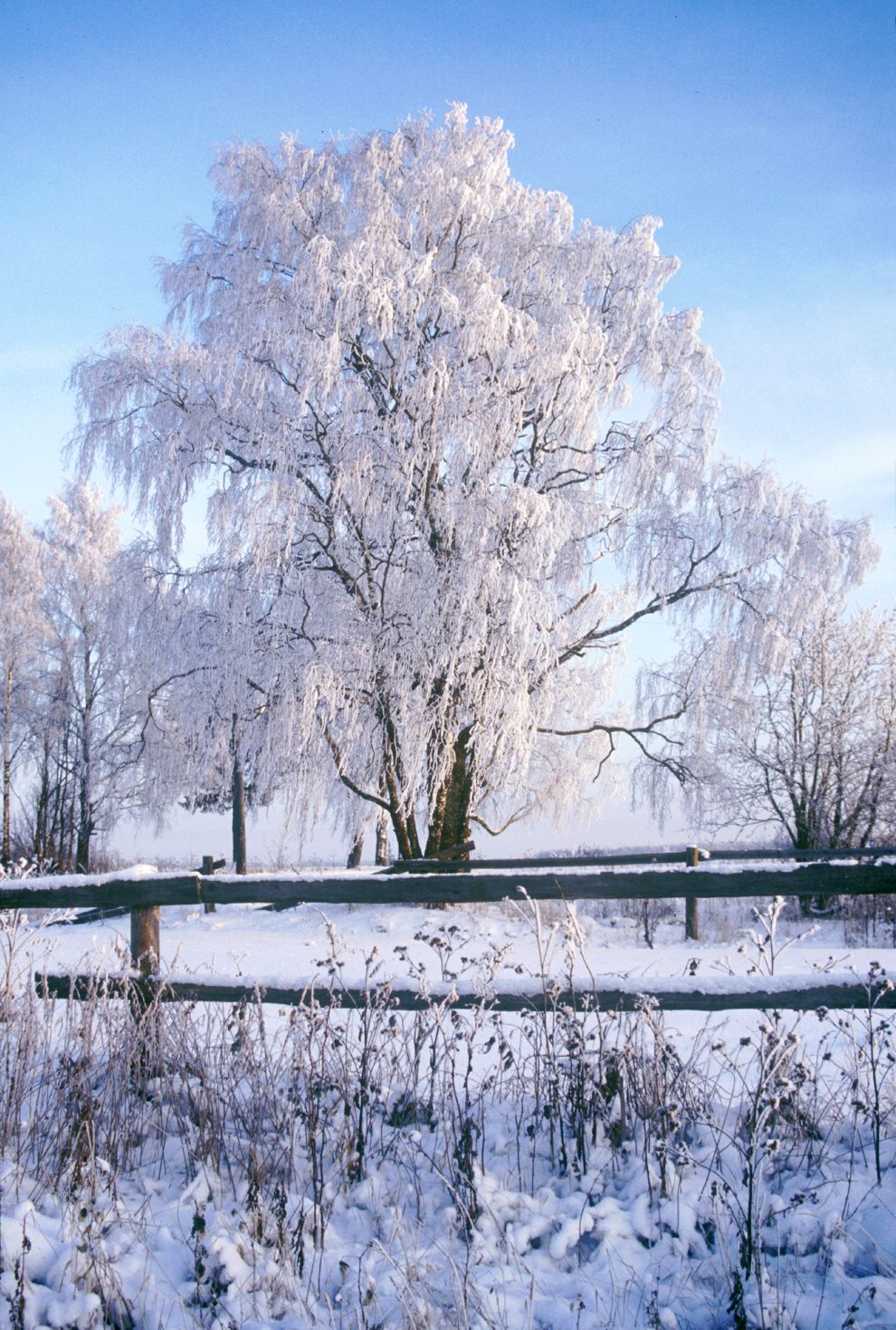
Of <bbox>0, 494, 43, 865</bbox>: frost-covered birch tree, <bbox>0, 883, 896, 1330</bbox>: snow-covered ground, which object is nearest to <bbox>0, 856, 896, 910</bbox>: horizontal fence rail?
<bbox>0, 883, 896, 1330</bbox>: snow-covered ground

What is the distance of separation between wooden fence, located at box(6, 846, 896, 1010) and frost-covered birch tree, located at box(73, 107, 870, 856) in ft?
21.0

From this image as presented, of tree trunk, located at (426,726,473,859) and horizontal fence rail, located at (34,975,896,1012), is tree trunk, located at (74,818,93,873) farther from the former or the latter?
horizontal fence rail, located at (34,975,896,1012)

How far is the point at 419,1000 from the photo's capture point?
4.20m

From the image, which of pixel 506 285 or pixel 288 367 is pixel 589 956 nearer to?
pixel 288 367

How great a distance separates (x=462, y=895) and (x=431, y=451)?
27.5 feet

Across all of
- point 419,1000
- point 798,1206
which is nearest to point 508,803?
point 419,1000

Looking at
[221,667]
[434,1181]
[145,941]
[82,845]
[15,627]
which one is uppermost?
[15,627]

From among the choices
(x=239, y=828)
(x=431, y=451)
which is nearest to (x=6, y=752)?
(x=239, y=828)

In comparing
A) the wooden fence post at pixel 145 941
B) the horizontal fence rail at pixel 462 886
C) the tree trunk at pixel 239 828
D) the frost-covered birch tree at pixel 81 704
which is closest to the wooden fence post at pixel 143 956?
the wooden fence post at pixel 145 941

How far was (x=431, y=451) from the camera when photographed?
39.3 feet

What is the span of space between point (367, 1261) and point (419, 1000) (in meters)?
1.26

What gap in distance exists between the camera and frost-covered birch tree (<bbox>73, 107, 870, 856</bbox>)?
11.6 metres

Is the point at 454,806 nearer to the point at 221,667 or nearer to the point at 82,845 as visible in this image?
the point at 221,667

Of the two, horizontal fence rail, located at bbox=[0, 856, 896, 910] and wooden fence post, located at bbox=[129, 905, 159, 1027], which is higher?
horizontal fence rail, located at bbox=[0, 856, 896, 910]
